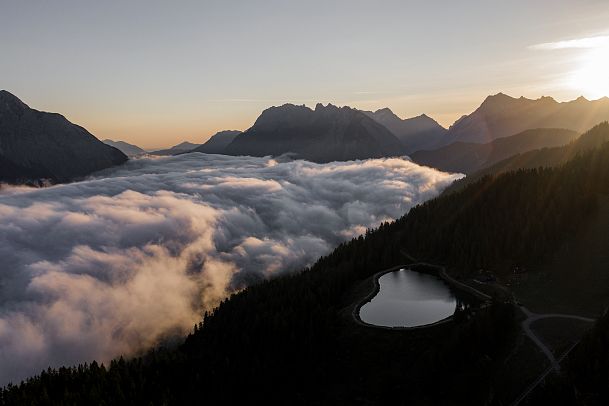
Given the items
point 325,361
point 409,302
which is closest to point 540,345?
point 409,302

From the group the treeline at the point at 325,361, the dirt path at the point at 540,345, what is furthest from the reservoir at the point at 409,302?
the dirt path at the point at 540,345

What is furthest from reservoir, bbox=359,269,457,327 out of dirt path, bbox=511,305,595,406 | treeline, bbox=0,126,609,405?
dirt path, bbox=511,305,595,406

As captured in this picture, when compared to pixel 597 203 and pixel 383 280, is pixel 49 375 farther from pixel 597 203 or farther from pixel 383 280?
pixel 597 203

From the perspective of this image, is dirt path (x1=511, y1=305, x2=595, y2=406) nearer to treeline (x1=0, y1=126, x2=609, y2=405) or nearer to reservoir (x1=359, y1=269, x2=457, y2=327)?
treeline (x1=0, y1=126, x2=609, y2=405)

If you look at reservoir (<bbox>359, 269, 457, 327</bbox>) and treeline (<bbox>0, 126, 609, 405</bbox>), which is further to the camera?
reservoir (<bbox>359, 269, 457, 327</bbox>)

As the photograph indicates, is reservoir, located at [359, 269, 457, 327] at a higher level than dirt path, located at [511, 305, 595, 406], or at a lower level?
lower

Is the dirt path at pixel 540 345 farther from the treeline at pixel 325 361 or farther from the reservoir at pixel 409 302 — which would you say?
the reservoir at pixel 409 302

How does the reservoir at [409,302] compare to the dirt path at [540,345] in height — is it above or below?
below

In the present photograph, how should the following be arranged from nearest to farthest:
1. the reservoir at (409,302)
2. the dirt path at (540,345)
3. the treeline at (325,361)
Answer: the dirt path at (540,345)
the treeline at (325,361)
the reservoir at (409,302)
